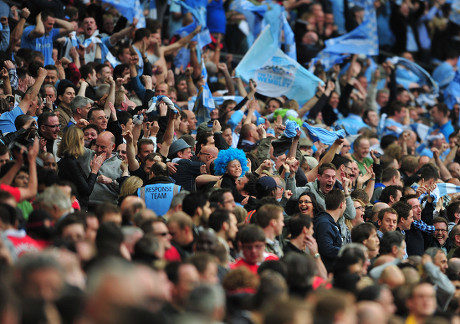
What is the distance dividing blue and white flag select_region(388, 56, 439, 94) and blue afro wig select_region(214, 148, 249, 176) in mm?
9456

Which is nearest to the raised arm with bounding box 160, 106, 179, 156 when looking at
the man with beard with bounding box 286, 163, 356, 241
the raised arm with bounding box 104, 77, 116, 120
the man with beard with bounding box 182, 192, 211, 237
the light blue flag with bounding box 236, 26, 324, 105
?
the raised arm with bounding box 104, 77, 116, 120

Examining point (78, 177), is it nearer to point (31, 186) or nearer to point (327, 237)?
point (31, 186)

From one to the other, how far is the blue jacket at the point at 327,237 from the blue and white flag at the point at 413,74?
9839 mm

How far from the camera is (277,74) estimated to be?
15289mm

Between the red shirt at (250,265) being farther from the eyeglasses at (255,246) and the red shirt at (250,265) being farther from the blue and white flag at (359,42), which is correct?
the blue and white flag at (359,42)

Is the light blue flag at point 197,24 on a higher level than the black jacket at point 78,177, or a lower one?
lower

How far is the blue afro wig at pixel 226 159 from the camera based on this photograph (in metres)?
10.1

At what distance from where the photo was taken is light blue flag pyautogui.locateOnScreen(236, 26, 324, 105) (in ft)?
49.8

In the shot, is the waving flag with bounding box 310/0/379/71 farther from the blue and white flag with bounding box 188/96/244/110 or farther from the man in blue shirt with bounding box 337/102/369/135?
the blue and white flag with bounding box 188/96/244/110

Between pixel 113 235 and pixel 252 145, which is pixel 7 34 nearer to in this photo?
pixel 252 145

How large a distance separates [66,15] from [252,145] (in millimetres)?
4039

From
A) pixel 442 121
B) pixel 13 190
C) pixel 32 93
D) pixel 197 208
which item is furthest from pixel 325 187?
pixel 442 121

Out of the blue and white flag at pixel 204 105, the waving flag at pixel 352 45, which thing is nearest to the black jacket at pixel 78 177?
the blue and white flag at pixel 204 105

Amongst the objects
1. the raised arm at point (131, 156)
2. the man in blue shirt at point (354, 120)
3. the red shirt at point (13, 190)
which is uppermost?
the red shirt at point (13, 190)
